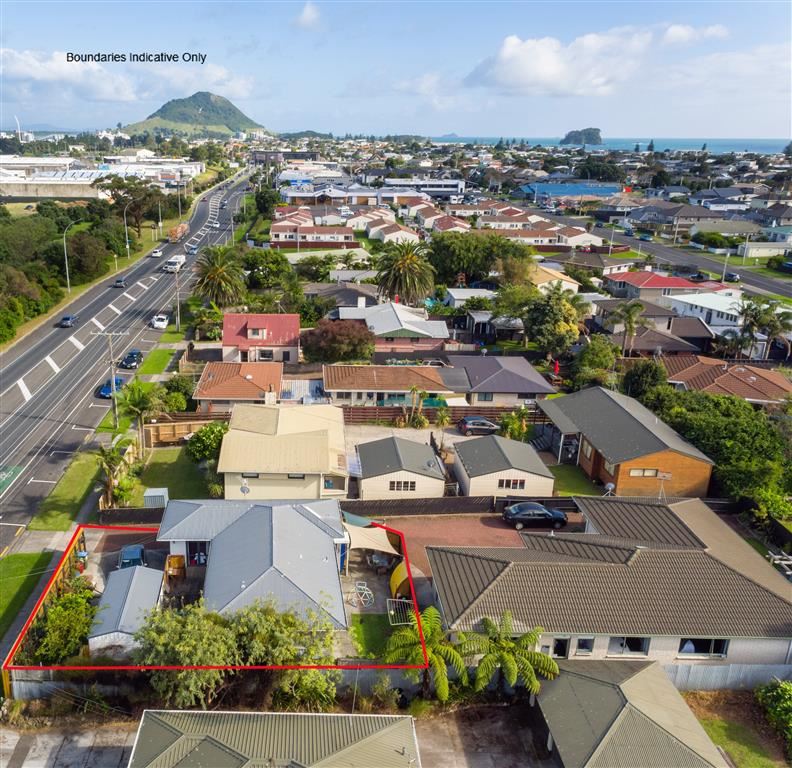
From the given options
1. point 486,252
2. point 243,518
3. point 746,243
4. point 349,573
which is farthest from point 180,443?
point 746,243

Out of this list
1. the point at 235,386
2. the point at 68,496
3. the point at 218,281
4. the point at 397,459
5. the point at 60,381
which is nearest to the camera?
the point at 68,496

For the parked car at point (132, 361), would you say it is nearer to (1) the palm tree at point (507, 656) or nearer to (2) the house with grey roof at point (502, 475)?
(2) the house with grey roof at point (502, 475)

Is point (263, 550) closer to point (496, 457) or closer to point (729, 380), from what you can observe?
point (496, 457)

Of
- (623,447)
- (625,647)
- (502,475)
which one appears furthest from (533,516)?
(625,647)

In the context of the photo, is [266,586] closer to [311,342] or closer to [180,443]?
[180,443]

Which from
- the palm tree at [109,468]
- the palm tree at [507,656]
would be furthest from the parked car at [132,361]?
the palm tree at [507,656]

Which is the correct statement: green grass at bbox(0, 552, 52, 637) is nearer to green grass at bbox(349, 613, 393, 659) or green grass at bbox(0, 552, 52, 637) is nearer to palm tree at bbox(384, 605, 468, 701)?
green grass at bbox(349, 613, 393, 659)
